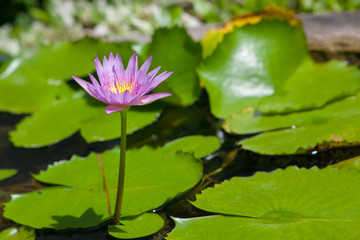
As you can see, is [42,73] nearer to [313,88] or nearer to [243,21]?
[243,21]

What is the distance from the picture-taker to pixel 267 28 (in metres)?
1.17

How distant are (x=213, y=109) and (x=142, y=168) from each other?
317 millimetres

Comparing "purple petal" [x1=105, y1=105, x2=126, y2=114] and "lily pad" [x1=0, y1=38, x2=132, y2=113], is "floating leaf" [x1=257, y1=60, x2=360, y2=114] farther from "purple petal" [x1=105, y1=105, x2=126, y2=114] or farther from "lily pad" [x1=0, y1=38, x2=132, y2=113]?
"lily pad" [x1=0, y1=38, x2=132, y2=113]

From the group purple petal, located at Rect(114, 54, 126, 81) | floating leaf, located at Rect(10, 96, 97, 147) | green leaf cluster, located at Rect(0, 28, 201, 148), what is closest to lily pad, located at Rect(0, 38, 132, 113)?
green leaf cluster, located at Rect(0, 28, 201, 148)

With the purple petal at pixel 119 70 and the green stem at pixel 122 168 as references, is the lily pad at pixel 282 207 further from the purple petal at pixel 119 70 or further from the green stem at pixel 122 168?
the purple petal at pixel 119 70

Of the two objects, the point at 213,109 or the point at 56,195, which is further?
the point at 213,109

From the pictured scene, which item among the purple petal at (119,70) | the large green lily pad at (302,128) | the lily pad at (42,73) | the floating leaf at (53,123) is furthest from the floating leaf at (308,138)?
the lily pad at (42,73)

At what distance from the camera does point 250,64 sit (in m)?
1.14

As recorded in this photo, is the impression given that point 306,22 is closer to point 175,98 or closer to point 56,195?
point 175,98

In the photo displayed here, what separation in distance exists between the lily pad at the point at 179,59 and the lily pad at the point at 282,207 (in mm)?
513

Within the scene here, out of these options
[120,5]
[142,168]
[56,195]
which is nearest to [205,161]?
[142,168]

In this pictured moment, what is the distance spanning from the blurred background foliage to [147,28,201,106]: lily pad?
85cm

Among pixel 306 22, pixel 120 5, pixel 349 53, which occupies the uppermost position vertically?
pixel 120 5

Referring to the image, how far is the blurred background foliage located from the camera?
7.29 feet
